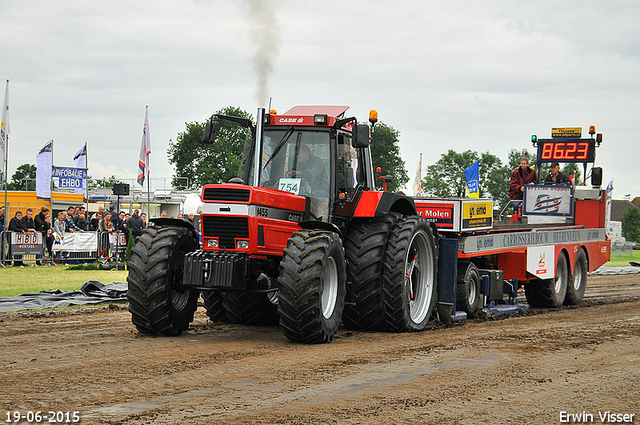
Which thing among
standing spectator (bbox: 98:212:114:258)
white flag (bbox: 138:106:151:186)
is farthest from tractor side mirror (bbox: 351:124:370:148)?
white flag (bbox: 138:106:151:186)

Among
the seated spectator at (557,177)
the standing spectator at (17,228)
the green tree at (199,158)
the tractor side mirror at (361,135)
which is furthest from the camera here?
the green tree at (199,158)

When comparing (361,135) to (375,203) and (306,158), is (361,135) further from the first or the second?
(375,203)

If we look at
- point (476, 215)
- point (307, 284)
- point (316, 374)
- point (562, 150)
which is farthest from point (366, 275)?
point (562, 150)

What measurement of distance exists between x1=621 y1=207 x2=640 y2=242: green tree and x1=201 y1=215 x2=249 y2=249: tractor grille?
5699cm

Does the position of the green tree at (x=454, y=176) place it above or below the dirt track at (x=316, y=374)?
above

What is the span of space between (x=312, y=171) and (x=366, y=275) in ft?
4.83

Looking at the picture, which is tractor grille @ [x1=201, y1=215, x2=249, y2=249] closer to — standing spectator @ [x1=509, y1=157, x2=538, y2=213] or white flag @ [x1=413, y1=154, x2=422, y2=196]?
standing spectator @ [x1=509, y1=157, x2=538, y2=213]

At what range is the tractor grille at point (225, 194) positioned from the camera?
8344 millimetres

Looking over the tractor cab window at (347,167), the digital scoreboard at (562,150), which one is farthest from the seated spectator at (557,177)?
the tractor cab window at (347,167)

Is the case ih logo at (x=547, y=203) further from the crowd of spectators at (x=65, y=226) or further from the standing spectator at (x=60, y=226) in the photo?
the standing spectator at (x=60, y=226)

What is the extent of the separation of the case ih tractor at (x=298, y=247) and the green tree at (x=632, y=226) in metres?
54.0

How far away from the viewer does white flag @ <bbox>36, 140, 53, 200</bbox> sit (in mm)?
25234

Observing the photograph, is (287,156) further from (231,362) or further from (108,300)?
(108,300)

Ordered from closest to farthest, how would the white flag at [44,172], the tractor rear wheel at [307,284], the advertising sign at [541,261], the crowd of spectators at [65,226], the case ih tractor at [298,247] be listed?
the tractor rear wheel at [307,284] < the case ih tractor at [298,247] < the advertising sign at [541,261] < the crowd of spectators at [65,226] < the white flag at [44,172]
